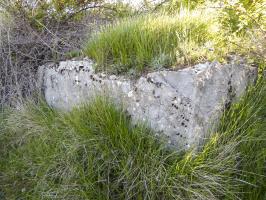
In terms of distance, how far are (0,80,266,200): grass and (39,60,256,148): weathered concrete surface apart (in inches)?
4.0

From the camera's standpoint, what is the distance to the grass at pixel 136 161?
7.95ft

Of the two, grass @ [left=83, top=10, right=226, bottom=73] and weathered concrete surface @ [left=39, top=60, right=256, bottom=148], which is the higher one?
grass @ [left=83, top=10, right=226, bottom=73]

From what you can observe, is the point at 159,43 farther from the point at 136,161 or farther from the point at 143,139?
the point at 136,161

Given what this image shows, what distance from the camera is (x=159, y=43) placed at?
10.1 ft

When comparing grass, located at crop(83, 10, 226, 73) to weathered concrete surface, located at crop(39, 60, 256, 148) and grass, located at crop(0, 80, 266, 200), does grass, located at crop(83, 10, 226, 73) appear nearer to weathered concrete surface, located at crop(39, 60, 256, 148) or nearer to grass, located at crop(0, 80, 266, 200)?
weathered concrete surface, located at crop(39, 60, 256, 148)

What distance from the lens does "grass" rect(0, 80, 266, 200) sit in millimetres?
2424

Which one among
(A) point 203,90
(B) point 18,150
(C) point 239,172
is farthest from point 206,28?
(B) point 18,150

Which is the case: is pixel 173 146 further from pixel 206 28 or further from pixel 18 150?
pixel 18 150

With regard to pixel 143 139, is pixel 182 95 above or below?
above

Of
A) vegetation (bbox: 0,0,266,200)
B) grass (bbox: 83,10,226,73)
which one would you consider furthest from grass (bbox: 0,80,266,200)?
grass (bbox: 83,10,226,73)

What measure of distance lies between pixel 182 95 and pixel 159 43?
0.67 metres

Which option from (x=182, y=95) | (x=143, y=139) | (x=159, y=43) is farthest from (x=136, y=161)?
(x=159, y=43)

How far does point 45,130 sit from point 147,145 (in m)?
1.13

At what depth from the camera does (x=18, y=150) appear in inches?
129
